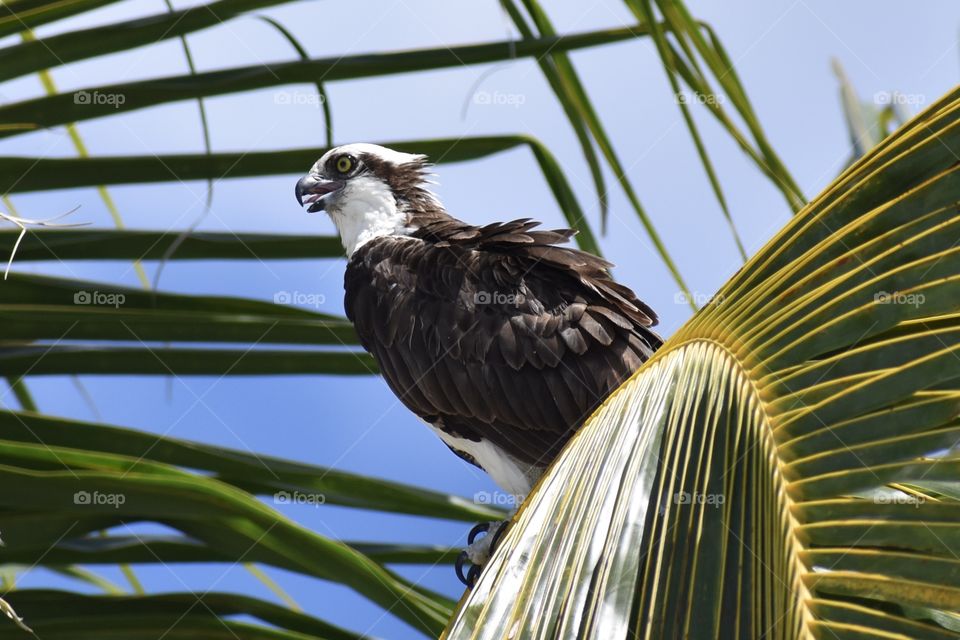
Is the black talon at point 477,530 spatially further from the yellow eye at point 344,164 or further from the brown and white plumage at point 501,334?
the yellow eye at point 344,164

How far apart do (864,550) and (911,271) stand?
34cm

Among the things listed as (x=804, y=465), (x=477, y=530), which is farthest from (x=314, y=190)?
(x=804, y=465)

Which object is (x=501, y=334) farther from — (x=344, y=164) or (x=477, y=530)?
(x=344, y=164)

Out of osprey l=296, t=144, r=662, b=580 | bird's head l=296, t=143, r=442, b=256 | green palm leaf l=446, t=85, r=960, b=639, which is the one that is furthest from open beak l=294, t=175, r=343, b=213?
green palm leaf l=446, t=85, r=960, b=639

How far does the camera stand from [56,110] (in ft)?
10.3

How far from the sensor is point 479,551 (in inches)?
131

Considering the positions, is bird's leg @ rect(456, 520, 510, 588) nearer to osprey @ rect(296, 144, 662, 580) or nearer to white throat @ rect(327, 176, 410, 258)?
osprey @ rect(296, 144, 662, 580)

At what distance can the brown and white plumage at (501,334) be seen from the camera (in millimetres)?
3797

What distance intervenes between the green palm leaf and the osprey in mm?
2238

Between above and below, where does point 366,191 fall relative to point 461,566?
above

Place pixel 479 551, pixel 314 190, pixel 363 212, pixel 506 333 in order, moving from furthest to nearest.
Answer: pixel 314 190, pixel 363 212, pixel 506 333, pixel 479 551

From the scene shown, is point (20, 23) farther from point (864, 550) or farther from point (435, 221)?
point (864, 550)

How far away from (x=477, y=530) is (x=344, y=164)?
2.17 m

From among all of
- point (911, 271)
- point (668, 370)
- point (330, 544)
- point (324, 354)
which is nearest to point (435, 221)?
point (324, 354)
